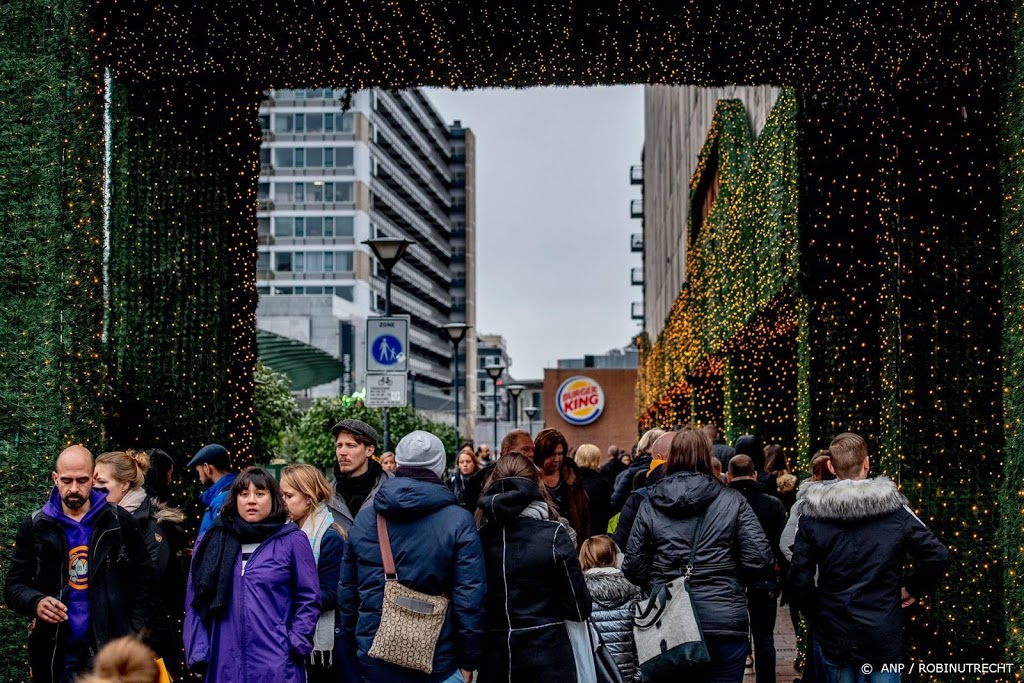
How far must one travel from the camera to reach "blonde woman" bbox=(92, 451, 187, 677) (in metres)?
6.63

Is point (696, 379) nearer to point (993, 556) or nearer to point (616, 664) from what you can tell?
point (993, 556)

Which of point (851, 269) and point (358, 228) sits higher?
point (358, 228)

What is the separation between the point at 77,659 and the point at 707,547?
344 cm

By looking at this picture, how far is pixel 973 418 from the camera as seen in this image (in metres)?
8.43

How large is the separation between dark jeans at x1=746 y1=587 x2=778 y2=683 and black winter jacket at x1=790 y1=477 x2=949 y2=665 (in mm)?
A: 2398

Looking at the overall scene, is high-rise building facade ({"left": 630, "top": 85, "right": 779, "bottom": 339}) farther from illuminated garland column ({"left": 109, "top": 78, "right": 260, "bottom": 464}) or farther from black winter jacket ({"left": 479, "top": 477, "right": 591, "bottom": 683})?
black winter jacket ({"left": 479, "top": 477, "right": 591, "bottom": 683})

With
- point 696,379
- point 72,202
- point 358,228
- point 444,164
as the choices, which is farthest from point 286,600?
point 444,164

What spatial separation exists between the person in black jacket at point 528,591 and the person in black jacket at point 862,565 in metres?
1.39

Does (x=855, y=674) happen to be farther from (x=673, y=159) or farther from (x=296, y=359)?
(x=296, y=359)

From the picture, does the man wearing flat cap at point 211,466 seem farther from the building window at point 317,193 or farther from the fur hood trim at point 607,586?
the building window at point 317,193

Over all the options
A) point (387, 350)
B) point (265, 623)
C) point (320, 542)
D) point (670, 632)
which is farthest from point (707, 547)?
point (387, 350)

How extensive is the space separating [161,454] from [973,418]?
6320 mm

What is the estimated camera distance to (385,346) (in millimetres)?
14406

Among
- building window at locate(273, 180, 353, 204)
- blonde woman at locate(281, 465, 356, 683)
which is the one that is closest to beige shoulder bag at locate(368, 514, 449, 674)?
blonde woman at locate(281, 465, 356, 683)
